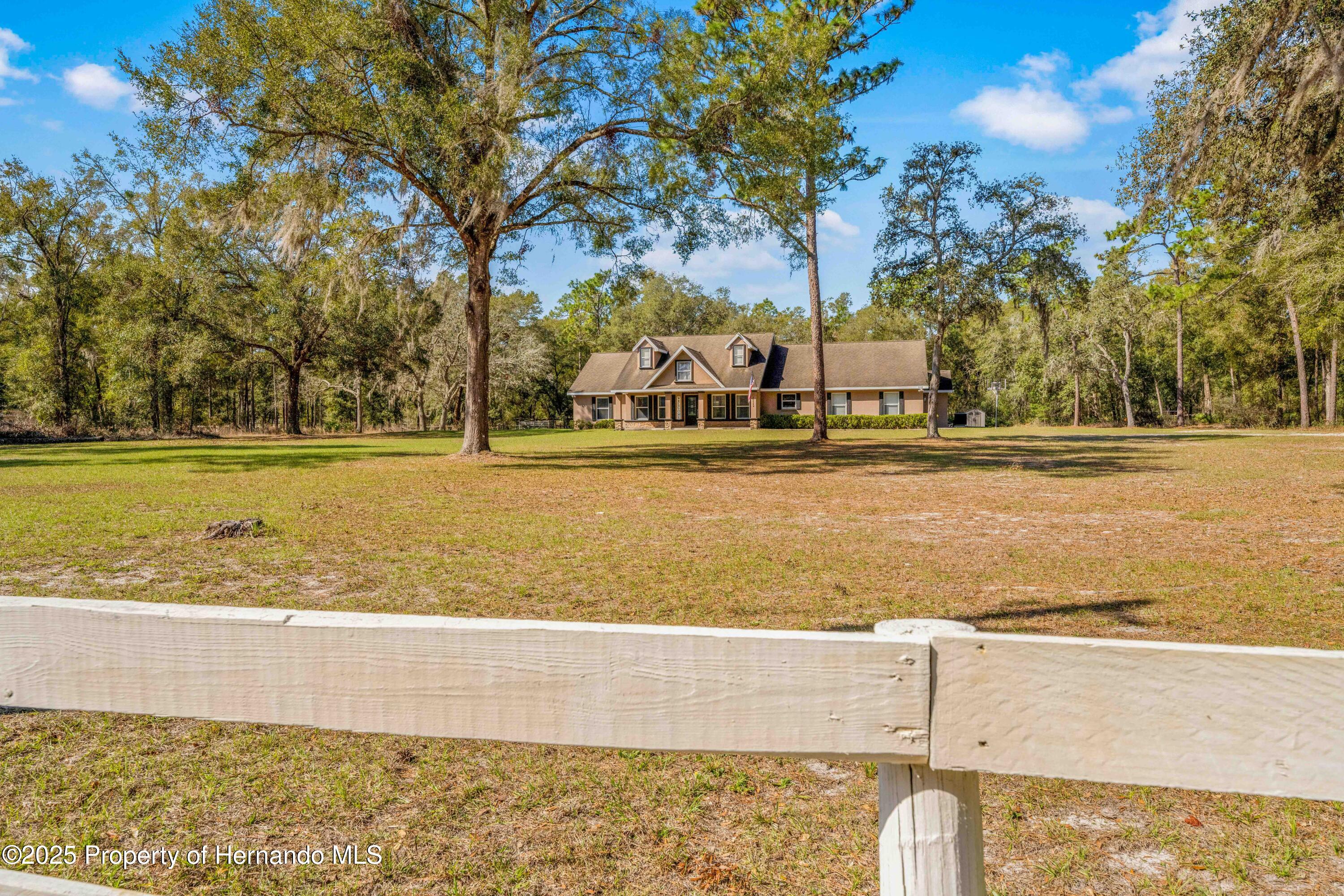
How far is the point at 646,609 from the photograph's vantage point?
527 cm

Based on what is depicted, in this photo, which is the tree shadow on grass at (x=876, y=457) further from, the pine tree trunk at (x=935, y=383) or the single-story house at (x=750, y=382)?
the single-story house at (x=750, y=382)

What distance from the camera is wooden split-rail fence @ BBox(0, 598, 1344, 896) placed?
1179 millimetres

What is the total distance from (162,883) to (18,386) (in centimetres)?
5567

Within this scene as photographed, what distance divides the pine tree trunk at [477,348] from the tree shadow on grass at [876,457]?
126cm

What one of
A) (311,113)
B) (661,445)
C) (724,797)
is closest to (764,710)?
(724,797)

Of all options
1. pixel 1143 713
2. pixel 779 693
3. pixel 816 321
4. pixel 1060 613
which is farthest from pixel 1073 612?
pixel 816 321

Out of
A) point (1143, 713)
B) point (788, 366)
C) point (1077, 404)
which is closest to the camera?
point (1143, 713)

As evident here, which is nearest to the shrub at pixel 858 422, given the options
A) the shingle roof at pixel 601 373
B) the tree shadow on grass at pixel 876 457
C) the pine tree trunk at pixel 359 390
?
the shingle roof at pixel 601 373

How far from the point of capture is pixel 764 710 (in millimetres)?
1295

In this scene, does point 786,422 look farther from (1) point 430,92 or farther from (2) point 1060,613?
(2) point 1060,613

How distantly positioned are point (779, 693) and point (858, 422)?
42572 mm

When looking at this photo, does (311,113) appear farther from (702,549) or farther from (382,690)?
(382,690)

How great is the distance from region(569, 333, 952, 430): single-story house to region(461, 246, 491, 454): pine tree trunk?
27870mm

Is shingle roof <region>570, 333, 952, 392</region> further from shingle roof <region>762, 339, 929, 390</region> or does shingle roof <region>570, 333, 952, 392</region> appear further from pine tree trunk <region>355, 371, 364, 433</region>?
pine tree trunk <region>355, 371, 364, 433</region>
